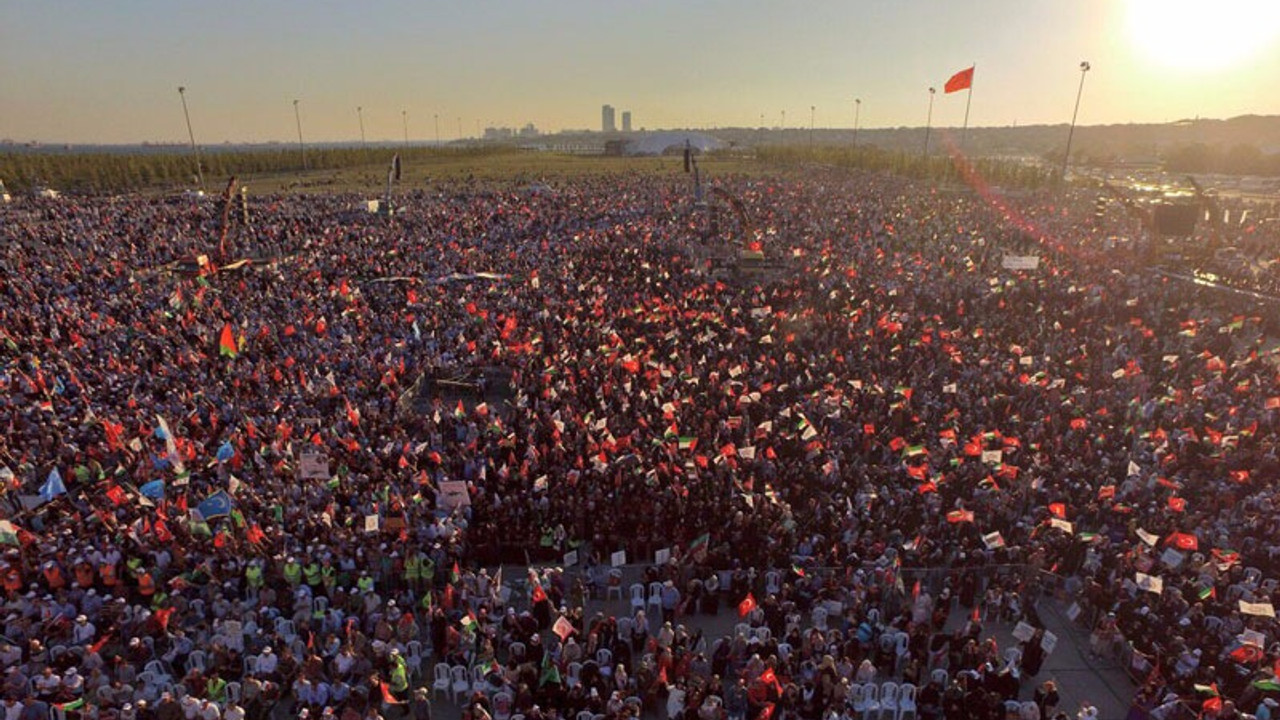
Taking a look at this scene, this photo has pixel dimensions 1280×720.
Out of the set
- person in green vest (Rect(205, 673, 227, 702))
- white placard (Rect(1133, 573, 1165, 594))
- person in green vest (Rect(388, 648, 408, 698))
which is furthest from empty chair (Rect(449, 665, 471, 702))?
white placard (Rect(1133, 573, 1165, 594))

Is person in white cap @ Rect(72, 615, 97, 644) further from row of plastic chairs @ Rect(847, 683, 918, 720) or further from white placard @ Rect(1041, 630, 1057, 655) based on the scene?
white placard @ Rect(1041, 630, 1057, 655)

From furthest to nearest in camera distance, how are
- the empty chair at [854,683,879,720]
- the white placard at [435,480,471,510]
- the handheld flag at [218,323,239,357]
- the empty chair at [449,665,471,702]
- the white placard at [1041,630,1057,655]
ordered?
1. the handheld flag at [218,323,239,357]
2. the white placard at [435,480,471,510]
3. the white placard at [1041,630,1057,655]
4. the empty chair at [449,665,471,702]
5. the empty chair at [854,683,879,720]

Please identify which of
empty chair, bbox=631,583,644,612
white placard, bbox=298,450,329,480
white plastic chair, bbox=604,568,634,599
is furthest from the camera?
white placard, bbox=298,450,329,480

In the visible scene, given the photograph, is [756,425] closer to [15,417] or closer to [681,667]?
[681,667]

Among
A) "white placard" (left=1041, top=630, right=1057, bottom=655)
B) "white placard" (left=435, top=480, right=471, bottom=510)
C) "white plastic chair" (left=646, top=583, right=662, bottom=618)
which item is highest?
"white placard" (left=435, top=480, right=471, bottom=510)

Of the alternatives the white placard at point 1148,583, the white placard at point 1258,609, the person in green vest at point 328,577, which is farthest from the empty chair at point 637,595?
the white placard at point 1258,609

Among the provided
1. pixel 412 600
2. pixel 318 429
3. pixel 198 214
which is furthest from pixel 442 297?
pixel 198 214

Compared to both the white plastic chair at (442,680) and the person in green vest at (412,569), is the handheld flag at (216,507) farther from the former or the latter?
the white plastic chair at (442,680)
